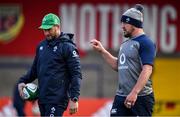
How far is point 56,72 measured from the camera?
31.5 feet

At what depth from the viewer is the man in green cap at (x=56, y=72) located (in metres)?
9.59

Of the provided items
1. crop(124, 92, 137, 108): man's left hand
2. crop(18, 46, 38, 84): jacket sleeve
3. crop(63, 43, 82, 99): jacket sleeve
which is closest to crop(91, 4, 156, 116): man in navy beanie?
crop(124, 92, 137, 108): man's left hand

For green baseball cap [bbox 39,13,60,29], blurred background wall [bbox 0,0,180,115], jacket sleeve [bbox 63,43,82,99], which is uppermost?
green baseball cap [bbox 39,13,60,29]

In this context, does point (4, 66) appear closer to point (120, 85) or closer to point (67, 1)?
point (67, 1)

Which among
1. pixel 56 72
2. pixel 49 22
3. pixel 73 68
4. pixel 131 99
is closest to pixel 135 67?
pixel 131 99

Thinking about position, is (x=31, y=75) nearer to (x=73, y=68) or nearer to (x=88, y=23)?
(x=73, y=68)

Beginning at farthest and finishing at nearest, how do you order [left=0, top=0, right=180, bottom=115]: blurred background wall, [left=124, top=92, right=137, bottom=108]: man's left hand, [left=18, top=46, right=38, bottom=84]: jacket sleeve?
1. [left=0, top=0, right=180, bottom=115]: blurred background wall
2. [left=18, top=46, right=38, bottom=84]: jacket sleeve
3. [left=124, top=92, right=137, bottom=108]: man's left hand

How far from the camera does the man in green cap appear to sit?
31.4 ft

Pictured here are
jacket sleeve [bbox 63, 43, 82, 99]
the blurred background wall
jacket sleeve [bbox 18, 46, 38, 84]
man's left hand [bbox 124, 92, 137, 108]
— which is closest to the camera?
man's left hand [bbox 124, 92, 137, 108]

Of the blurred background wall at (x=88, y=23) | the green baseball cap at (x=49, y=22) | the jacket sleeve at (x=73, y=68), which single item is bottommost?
the blurred background wall at (x=88, y=23)

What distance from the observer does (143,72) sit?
8.96 metres

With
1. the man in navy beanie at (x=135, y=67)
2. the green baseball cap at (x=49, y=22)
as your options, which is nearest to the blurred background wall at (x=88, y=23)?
the green baseball cap at (x=49, y=22)

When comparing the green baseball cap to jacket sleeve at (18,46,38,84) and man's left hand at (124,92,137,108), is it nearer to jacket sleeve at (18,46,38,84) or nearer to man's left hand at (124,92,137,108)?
jacket sleeve at (18,46,38,84)

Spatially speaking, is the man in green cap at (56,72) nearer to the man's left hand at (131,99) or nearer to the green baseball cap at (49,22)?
the green baseball cap at (49,22)
